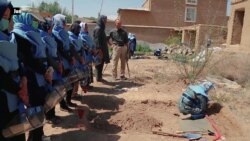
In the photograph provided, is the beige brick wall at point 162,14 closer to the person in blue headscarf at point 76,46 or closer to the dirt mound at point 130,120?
the person in blue headscarf at point 76,46

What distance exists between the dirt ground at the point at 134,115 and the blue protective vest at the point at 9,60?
1.93m

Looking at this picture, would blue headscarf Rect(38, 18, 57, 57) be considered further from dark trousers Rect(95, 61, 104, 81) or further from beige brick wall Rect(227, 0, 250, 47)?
beige brick wall Rect(227, 0, 250, 47)

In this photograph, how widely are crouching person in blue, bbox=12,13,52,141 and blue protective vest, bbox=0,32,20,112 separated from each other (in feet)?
2.31

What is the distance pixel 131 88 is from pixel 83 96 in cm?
178

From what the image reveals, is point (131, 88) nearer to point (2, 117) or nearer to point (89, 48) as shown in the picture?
point (89, 48)

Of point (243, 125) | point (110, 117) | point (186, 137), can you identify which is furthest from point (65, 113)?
point (243, 125)

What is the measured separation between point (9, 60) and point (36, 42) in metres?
1.01

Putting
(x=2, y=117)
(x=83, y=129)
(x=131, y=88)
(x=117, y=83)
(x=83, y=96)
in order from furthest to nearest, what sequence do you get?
1. (x=117, y=83)
2. (x=131, y=88)
3. (x=83, y=96)
4. (x=83, y=129)
5. (x=2, y=117)

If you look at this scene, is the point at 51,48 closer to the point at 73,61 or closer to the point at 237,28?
the point at 73,61

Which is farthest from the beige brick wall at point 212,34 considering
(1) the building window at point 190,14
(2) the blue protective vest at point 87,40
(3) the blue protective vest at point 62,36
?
(1) the building window at point 190,14

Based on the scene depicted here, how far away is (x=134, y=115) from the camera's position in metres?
6.54

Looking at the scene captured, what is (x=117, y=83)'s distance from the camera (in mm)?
10438

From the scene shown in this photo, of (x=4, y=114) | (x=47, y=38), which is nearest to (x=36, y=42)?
(x=47, y=38)

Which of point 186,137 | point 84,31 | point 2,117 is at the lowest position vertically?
point 186,137
